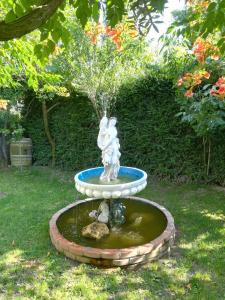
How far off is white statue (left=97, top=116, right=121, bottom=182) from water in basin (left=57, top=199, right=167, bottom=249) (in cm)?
81

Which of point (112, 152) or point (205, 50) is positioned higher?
point (205, 50)

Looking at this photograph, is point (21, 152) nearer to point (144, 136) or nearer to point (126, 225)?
point (144, 136)

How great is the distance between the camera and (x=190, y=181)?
6.91 metres

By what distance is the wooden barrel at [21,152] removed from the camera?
917cm

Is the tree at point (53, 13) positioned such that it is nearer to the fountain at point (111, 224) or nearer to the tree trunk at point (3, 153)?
the fountain at point (111, 224)

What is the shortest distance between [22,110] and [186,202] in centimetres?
611

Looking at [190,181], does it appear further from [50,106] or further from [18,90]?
[18,90]

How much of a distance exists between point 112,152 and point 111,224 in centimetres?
113

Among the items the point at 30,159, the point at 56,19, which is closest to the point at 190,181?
the point at 30,159

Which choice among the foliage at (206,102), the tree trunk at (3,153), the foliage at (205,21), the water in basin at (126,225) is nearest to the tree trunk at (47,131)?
the tree trunk at (3,153)

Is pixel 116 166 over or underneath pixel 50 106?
underneath

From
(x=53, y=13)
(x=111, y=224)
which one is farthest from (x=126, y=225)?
(x=53, y=13)

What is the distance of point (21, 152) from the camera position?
30.1 ft

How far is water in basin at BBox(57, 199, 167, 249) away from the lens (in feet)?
13.8
